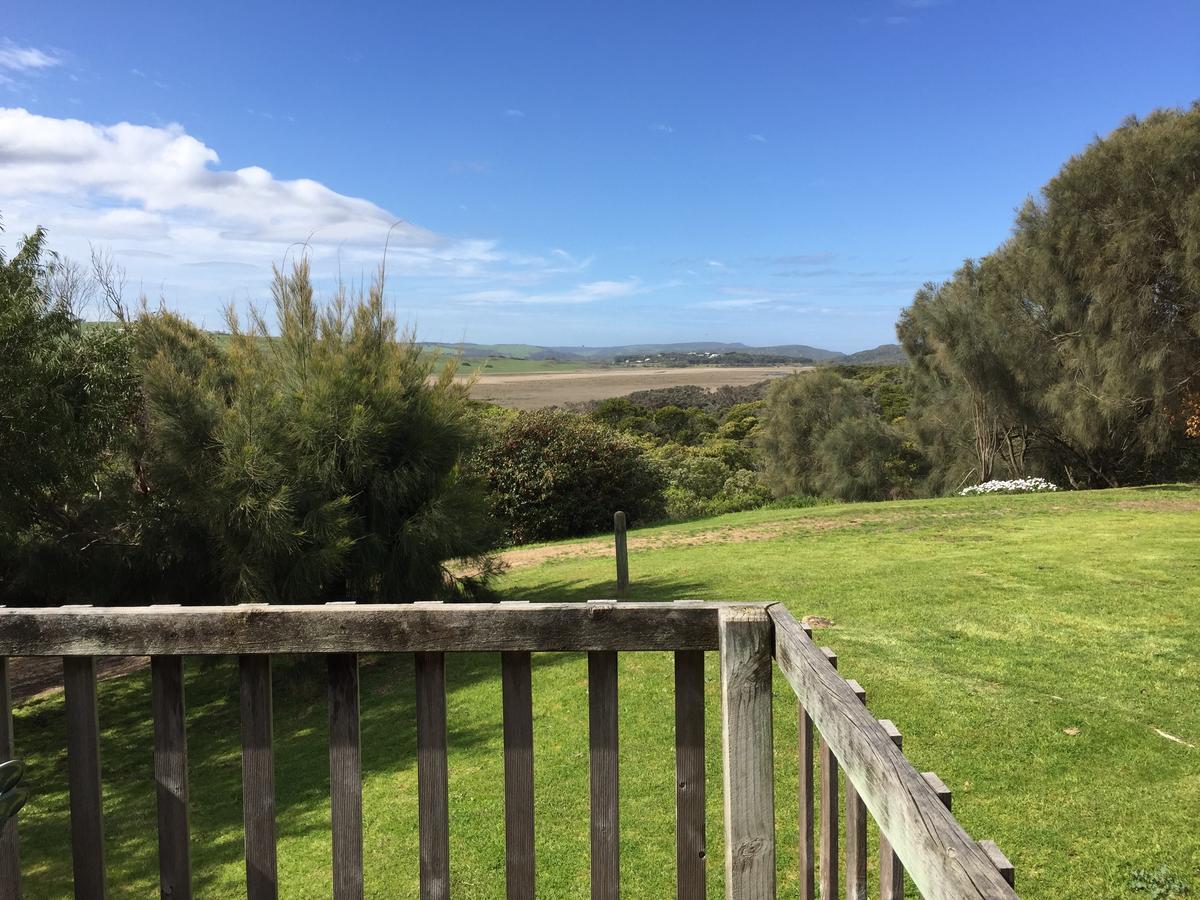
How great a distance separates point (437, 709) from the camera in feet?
6.03

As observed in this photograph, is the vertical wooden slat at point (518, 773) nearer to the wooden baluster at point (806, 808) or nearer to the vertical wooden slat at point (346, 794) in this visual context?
the vertical wooden slat at point (346, 794)

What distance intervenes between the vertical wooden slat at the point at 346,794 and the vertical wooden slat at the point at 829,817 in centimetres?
100

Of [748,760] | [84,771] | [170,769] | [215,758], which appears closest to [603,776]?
[748,760]

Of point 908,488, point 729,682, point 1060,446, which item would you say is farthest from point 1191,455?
point 729,682

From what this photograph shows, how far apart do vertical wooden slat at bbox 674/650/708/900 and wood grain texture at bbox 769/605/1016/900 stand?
22 cm

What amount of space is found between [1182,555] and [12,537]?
12337 millimetres

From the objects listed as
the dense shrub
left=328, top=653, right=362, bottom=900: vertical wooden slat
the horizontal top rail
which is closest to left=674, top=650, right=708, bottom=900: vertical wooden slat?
the horizontal top rail

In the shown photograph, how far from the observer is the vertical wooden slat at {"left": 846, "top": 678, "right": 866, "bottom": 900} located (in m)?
1.80

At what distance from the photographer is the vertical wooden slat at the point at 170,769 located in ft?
6.06

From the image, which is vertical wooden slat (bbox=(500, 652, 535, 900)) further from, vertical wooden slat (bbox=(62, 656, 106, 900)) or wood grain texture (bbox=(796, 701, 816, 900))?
vertical wooden slat (bbox=(62, 656, 106, 900))

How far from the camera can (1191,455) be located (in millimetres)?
22906

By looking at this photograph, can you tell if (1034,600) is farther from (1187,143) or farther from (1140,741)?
(1187,143)

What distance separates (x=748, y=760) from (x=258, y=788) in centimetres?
Result: 106

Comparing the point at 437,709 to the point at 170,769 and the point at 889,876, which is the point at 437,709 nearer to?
the point at 170,769
